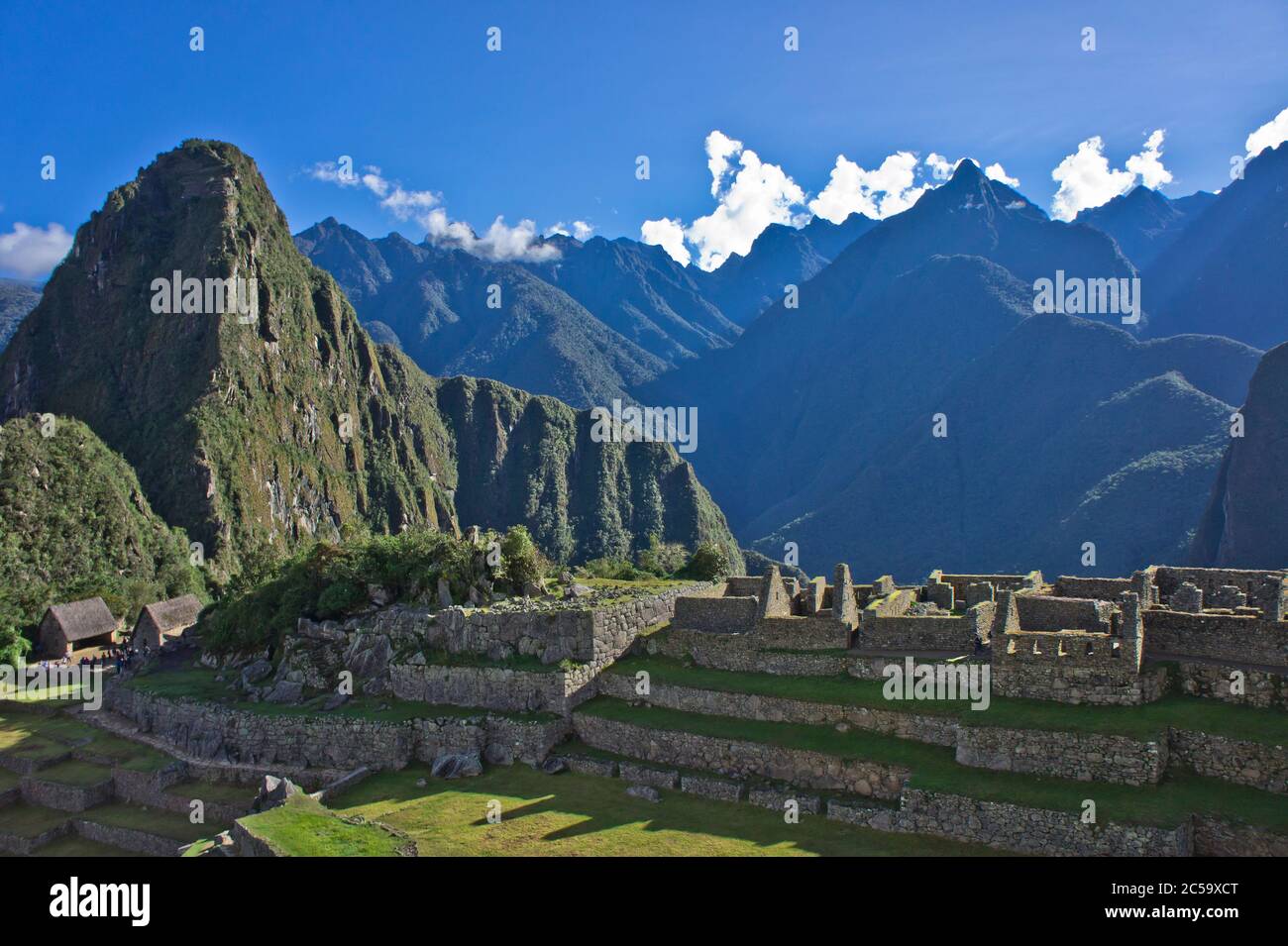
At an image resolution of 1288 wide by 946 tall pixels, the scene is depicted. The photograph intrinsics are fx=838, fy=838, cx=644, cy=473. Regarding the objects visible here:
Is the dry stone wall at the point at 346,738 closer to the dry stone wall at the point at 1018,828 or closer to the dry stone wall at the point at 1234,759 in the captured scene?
the dry stone wall at the point at 1018,828

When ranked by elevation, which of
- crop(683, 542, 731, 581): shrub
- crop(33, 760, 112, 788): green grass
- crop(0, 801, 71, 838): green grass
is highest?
crop(683, 542, 731, 581): shrub

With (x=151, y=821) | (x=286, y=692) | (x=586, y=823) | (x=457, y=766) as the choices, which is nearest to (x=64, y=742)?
(x=151, y=821)

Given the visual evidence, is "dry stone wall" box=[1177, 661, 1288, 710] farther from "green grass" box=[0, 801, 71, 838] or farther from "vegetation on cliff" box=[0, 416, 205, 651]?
"vegetation on cliff" box=[0, 416, 205, 651]

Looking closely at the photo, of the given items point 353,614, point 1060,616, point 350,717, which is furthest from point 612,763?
point 353,614

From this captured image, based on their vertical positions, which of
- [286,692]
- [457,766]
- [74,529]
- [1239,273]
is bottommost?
[457,766]

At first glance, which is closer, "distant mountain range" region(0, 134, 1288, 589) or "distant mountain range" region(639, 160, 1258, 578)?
"distant mountain range" region(639, 160, 1258, 578)

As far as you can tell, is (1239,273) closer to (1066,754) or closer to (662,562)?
(662,562)

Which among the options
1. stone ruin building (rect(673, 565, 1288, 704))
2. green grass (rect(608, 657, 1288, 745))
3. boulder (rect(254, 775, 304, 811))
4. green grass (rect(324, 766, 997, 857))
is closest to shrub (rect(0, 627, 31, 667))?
boulder (rect(254, 775, 304, 811))
